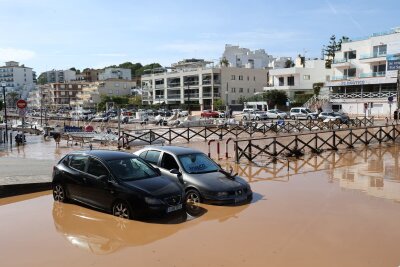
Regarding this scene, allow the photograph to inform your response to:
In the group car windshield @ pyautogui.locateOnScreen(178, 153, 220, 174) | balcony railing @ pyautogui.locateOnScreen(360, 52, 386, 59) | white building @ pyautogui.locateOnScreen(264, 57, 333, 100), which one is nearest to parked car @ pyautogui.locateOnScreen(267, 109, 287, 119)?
balcony railing @ pyautogui.locateOnScreen(360, 52, 386, 59)

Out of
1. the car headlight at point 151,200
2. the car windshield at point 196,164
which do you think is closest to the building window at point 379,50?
the car windshield at point 196,164

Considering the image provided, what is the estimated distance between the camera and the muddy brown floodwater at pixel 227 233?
7.26 m

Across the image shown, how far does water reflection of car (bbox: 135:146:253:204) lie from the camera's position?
10820 mm

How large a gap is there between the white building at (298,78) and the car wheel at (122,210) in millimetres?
69740

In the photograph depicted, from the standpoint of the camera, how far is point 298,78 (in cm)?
7800

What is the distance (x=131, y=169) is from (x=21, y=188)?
4499 mm

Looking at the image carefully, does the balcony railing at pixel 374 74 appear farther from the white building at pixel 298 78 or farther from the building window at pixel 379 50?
the white building at pixel 298 78

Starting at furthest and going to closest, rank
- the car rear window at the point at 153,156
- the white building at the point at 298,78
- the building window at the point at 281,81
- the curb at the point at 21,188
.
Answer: the building window at the point at 281,81 < the white building at the point at 298,78 < the curb at the point at 21,188 < the car rear window at the point at 153,156

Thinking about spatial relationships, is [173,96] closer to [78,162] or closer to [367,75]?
[367,75]

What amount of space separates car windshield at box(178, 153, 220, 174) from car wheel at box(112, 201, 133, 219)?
2.41 m

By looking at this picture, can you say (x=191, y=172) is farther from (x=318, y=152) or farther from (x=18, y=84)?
(x=18, y=84)

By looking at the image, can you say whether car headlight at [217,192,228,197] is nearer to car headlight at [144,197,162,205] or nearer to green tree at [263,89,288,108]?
car headlight at [144,197,162,205]

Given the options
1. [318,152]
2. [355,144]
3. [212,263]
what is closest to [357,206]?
[212,263]

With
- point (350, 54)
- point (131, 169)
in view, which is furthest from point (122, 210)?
point (350, 54)
